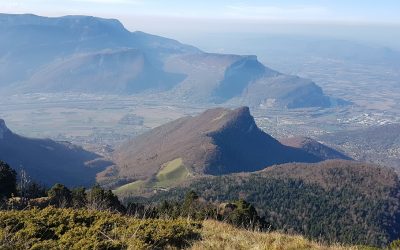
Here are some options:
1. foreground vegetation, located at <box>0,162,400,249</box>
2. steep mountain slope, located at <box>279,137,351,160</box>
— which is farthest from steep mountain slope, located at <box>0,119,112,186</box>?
steep mountain slope, located at <box>279,137,351,160</box>

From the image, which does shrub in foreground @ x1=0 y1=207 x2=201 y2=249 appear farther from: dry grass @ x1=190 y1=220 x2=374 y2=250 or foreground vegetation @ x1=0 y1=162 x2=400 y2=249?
dry grass @ x1=190 y1=220 x2=374 y2=250

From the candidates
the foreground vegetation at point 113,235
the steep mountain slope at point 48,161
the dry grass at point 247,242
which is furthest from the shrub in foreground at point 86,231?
the steep mountain slope at point 48,161

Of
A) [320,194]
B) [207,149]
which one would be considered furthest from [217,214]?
[207,149]

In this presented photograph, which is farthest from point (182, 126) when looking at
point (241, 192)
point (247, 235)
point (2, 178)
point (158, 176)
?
point (247, 235)

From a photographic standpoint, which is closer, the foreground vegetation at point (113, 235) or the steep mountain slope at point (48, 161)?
the foreground vegetation at point (113, 235)

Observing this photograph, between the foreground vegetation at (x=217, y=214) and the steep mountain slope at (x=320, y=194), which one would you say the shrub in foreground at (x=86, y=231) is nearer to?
the foreground vegetation at (x=217, y=214)

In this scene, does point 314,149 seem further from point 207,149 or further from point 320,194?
point 320,194
